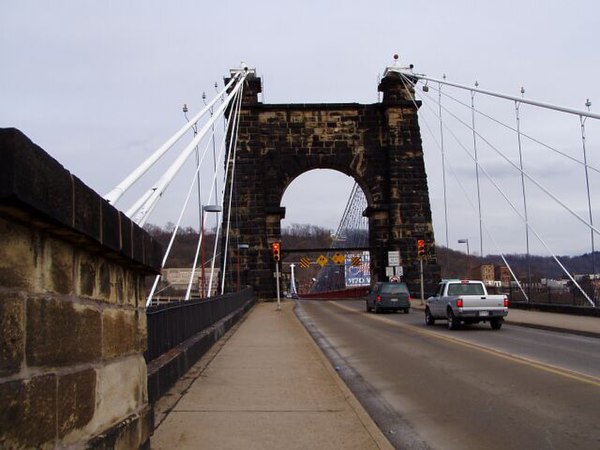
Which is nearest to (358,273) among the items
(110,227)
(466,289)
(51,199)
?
(466,289)

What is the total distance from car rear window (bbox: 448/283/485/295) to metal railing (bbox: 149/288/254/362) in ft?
25.8

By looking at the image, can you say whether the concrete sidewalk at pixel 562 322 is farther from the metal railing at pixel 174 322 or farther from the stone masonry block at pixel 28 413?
the stone masonry block at pixel 28 413

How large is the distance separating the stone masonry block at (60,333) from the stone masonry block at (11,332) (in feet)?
0.21

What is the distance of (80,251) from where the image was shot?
11.4ft

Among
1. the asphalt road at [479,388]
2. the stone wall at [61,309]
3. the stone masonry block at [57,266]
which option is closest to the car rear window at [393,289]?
the asphalt road at [479,388]

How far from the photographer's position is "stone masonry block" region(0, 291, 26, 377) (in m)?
2.58

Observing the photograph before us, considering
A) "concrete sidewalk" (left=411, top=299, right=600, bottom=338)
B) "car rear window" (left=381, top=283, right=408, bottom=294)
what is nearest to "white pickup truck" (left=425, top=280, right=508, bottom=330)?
"concrete sidewalk" (left=411, top=299, right=600, bottom=338)

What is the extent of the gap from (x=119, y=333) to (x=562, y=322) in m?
19.0

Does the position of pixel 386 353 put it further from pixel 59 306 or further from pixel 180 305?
pixel 59 306

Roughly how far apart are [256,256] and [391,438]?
129 feet

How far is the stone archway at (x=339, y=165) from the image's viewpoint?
150 feet

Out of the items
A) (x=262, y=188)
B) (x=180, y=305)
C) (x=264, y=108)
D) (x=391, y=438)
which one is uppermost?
(x=264, y=108)

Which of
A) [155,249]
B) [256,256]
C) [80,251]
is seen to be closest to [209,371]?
[155,249]

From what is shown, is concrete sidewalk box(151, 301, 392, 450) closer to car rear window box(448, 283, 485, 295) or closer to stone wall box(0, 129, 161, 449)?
stone wall box(0, 129, 161, 449)
